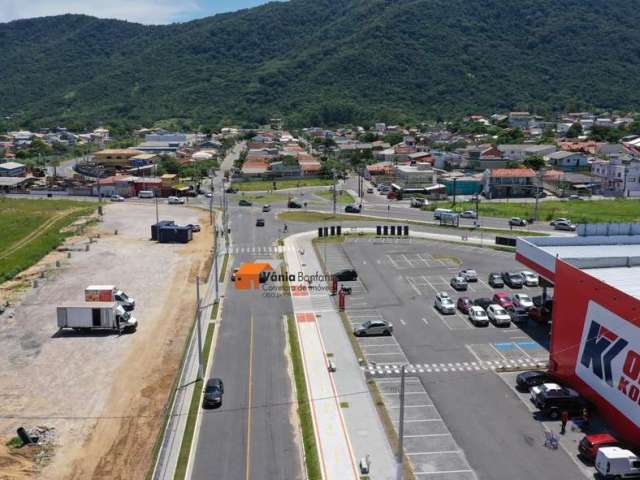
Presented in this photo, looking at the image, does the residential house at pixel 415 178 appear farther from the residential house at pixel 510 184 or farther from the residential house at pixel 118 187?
the residential house at pixel 118 187

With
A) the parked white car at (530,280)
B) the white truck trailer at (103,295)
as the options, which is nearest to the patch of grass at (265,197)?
the white truck trailer at (103,295)

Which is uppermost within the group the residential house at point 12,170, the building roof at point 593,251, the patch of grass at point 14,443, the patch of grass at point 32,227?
the building roof at point 593,251

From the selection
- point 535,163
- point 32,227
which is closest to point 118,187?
point 32,227

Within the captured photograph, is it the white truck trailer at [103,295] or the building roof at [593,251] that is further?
the white truck trailer at [103,295]

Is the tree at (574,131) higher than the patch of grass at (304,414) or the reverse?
higher

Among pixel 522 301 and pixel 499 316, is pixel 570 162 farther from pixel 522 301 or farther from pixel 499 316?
pixel 499 316

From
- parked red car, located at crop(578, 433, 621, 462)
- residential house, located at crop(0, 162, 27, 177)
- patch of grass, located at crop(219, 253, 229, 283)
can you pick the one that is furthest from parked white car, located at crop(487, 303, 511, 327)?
residential house, located at crop(0, 162, 27, 177)
